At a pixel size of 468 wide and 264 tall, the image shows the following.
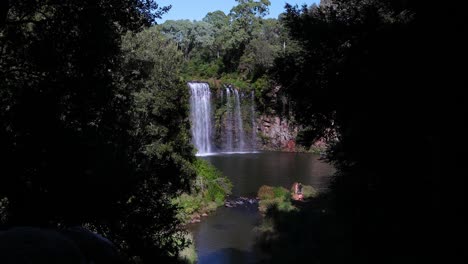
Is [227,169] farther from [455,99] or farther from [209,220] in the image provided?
[455,99]

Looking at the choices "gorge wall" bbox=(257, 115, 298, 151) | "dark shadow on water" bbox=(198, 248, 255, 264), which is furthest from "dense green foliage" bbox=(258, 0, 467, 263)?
"gorge wall" bbox=(257, 115, 298, 151)

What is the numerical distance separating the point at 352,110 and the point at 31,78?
4.97 meters

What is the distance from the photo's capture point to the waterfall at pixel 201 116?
138ft

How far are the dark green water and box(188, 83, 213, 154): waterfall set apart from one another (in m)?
2.58

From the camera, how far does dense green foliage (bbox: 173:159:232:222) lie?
74.9ft

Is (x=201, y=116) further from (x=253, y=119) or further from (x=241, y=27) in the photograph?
(x=241, y=27)

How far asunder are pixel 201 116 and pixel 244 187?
15.3 meters

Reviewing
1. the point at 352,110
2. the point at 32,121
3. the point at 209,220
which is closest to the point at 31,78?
the point at 32,121

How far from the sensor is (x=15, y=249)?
3596 mm

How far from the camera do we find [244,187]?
29109 millimetres

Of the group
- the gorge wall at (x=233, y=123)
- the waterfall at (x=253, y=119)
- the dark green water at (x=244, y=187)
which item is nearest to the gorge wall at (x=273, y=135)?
the gorge wall at (x=233, y=123)

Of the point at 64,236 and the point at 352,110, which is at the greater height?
the point at 352,110

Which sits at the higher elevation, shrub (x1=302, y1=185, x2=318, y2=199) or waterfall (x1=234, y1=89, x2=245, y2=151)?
waterfall (x1=234, y1=89, x2=245, y2=151)

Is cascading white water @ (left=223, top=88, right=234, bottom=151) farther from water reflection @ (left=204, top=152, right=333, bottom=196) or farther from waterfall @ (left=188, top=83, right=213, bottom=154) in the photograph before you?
water reflection @ (left=204, top=152, right=333, bottom=196)
